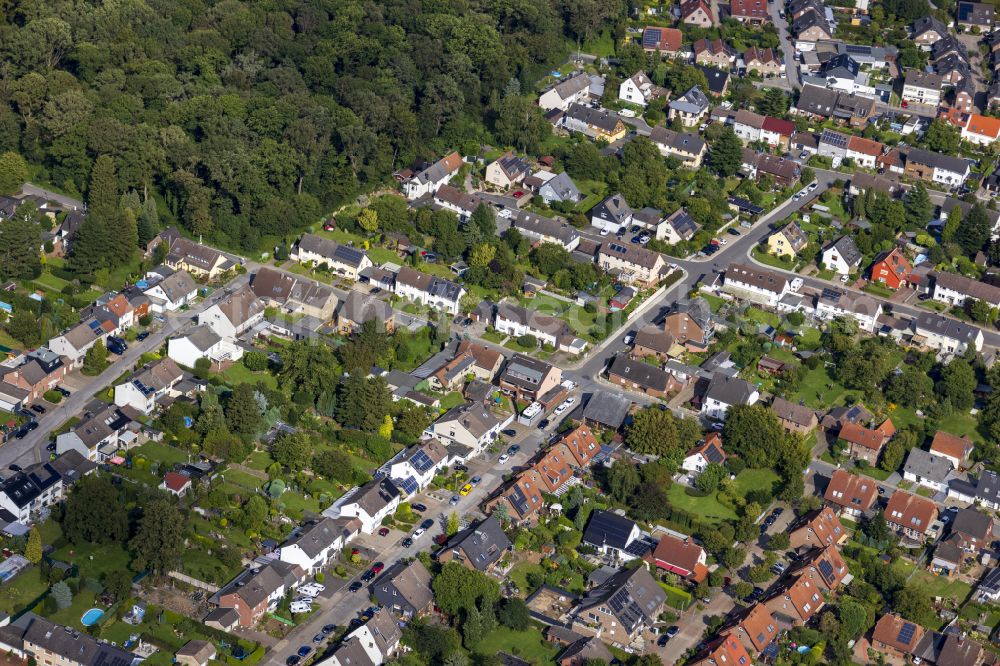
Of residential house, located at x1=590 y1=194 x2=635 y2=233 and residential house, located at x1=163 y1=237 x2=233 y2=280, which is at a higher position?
residential house, located at x1=163 y1=237 x2=233 y2=280

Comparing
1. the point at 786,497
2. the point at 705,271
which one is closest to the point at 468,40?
the point at 705,271

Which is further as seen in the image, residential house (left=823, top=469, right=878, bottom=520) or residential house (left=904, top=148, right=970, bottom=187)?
residential house (left=904, top=148, right=970, bottom=187)

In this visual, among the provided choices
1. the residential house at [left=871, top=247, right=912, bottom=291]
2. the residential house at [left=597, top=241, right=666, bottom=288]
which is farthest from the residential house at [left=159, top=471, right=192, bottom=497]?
the residential house at [left=871, top=247, right=912, bottom=291]

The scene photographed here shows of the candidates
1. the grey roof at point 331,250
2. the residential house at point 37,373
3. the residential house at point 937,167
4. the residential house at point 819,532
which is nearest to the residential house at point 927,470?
the residential house at point 819,532

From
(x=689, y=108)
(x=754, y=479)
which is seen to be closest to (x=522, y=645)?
(x=754, y=479)

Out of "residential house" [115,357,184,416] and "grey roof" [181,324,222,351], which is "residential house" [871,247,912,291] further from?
"residential house" [115,357,184,416]

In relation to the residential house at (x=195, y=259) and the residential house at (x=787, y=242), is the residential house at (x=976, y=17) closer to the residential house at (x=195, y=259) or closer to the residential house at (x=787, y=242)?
the residential house at (x=787, y=242)

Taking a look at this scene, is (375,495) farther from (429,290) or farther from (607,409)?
(429,290)
